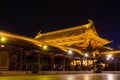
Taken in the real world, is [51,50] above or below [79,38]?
below

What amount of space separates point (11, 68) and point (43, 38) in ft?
133

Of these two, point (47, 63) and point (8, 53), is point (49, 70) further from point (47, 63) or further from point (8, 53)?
point (8, 53)

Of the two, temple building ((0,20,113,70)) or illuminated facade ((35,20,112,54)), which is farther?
illuminated facade ((35,20,112,54))

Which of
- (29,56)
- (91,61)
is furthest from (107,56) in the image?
(29,56)

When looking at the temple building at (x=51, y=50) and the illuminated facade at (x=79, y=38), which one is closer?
the temple building at (x=51, y=50)

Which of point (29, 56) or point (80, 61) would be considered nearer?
point (29, 56)

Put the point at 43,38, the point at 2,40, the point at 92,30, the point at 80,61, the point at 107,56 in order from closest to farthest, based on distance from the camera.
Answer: the point at 2,40
the point at 80,61
the point at 107,56
the point at 92,30
the point at 43,38

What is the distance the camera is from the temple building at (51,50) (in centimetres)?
3962

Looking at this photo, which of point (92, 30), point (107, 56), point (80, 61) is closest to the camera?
point (80, 61)

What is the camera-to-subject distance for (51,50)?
155 ft

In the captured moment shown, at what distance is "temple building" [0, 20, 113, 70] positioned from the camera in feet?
130

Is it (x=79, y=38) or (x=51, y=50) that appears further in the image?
(x=79, y=38)

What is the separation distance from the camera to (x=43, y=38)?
7981 centimetres

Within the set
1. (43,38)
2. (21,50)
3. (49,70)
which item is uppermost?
(43,38)
